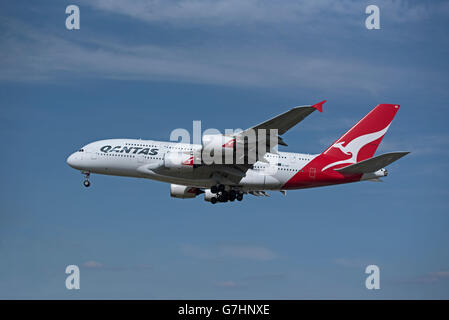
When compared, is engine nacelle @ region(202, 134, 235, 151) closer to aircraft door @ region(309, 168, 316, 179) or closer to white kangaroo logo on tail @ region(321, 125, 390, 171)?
aircraft door @ region(309, 168, 316, 179)

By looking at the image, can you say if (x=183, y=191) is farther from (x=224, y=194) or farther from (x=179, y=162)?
(x=179, y=162)

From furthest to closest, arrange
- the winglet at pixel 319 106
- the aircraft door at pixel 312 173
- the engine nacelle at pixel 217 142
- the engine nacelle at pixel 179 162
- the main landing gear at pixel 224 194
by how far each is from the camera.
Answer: the main landing gear at pixel 224 194 → the aircraft door at pixel 312 173 → the engine nacelle at pixel 179 162 → the engine nacelle at pixel 217 142 → the winglet at pixel 319 106

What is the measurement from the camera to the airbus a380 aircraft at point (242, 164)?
5331cm

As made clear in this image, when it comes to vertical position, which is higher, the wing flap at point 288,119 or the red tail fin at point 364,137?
the red tail fin at point 364,137

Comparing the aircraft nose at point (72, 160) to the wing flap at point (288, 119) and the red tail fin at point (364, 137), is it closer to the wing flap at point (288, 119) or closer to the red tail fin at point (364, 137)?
the wing flap at point (288, 119)

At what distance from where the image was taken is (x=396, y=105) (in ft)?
193

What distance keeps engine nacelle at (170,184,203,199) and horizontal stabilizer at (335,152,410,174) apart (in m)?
13.4

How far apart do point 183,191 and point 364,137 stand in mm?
16424

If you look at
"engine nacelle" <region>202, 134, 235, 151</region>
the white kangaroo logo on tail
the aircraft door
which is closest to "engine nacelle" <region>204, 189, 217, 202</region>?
the aircraft door

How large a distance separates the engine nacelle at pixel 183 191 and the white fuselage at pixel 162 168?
4.37 m

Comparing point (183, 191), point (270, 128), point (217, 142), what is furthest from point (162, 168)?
point (270, 128)

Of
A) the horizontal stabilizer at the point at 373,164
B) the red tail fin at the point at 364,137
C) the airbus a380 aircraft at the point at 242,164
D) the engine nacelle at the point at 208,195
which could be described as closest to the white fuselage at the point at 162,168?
the airbus a380 aircraft at the point at 242,164
